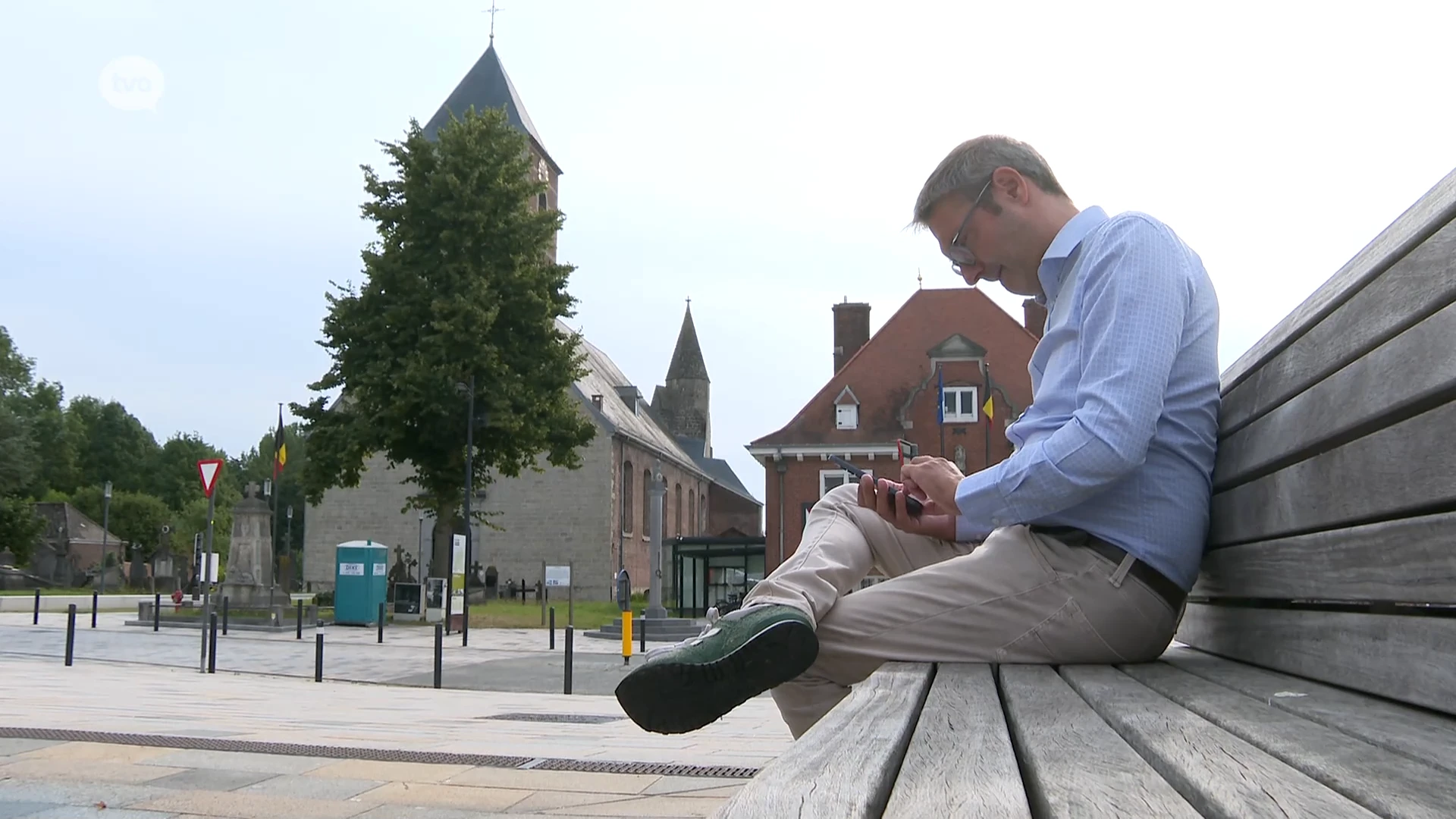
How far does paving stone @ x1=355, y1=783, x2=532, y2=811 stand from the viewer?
13.9 feet

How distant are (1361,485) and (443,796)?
133 inches

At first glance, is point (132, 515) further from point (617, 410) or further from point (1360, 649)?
point (1360, 649)

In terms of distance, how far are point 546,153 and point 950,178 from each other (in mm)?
63403

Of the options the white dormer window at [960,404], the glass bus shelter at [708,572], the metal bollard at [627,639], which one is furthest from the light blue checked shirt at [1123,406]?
the white dormer window at [960,404]

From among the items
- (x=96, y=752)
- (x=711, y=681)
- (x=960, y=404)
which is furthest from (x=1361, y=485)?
(x=960, y=404)

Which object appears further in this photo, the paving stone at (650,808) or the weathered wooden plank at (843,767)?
the paving stone at (650,808)

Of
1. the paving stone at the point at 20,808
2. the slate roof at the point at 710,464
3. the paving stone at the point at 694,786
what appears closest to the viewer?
the paving stone at the point at 20,808

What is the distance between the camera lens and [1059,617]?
2824 millimetres

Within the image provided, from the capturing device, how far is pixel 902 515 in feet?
10.7

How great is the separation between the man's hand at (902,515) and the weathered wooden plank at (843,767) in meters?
1.04

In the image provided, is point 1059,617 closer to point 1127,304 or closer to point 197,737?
point 1127,304

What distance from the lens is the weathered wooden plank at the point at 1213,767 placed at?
3.94 ft

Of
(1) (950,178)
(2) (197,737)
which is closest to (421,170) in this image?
(2) (197,737)

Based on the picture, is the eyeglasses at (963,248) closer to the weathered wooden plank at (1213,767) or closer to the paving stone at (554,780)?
the weathered wooden plank at (1213,767)
